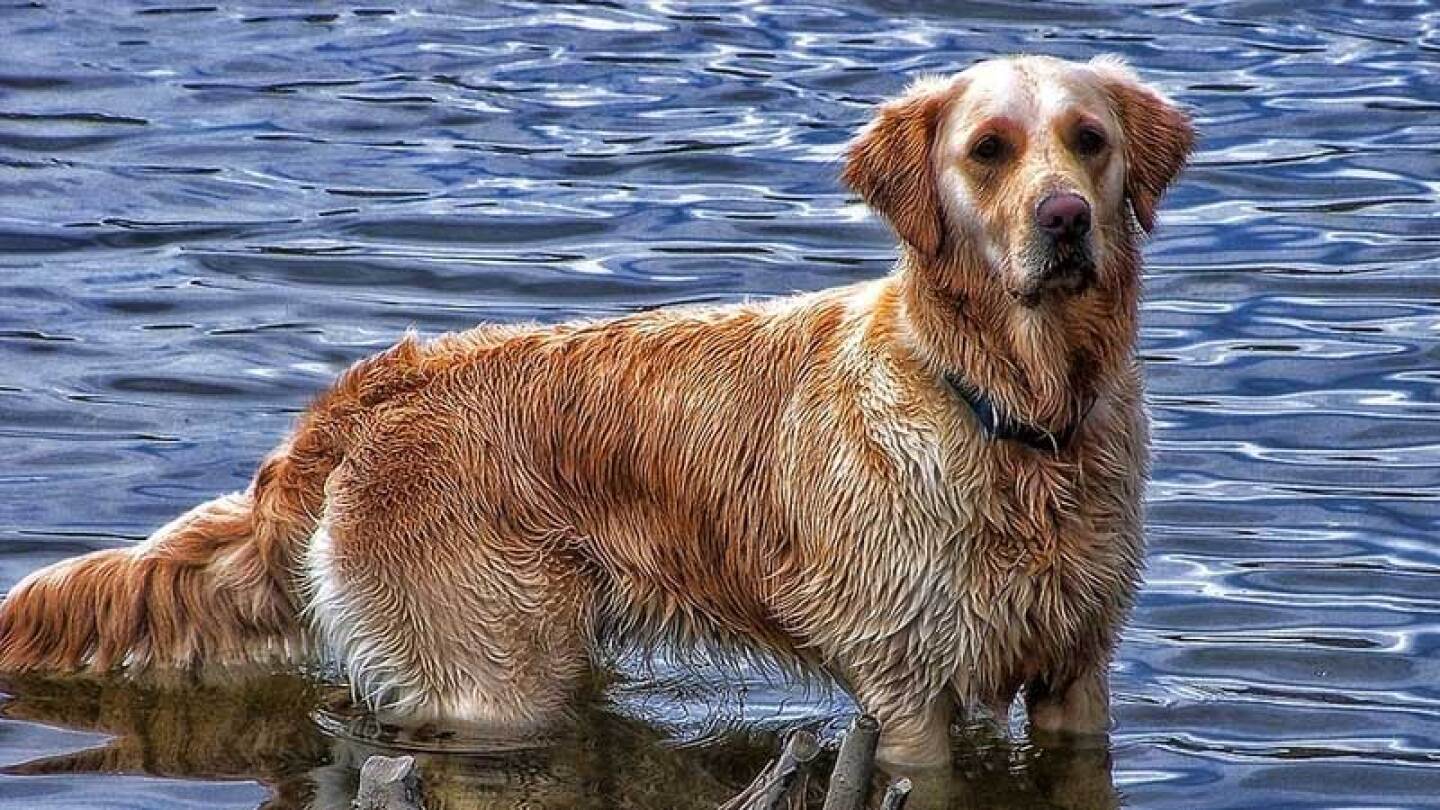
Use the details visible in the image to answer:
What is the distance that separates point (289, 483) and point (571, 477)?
780 millimetres

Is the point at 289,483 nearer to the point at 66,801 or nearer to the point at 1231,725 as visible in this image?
the point at 66,801

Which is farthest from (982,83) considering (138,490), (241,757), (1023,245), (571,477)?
(138,490)

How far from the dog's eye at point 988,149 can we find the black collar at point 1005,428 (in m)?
0.55

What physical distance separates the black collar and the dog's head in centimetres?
29

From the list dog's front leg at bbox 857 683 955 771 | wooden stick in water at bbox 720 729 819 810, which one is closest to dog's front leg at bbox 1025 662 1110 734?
dog's front leg at bbox 857 683 955 771

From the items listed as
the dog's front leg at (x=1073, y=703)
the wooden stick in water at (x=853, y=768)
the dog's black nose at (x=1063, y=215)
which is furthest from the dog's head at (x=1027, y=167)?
the wooden stick in water at (x=853, y=768)

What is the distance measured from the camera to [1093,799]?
7.68m

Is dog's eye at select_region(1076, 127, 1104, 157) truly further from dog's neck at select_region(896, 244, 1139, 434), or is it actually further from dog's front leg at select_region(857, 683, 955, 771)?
dog's front leg at select_region(857, 683, 955, 771)

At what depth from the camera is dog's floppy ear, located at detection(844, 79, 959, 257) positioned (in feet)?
23.6

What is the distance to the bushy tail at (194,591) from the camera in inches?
306

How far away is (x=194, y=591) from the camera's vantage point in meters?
7.85

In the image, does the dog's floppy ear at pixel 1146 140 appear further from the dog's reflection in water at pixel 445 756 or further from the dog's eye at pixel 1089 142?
the dog's reflection in water at pixel 445 756

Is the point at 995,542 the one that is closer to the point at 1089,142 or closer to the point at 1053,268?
the point at 1053,268

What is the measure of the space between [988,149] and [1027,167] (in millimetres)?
149
